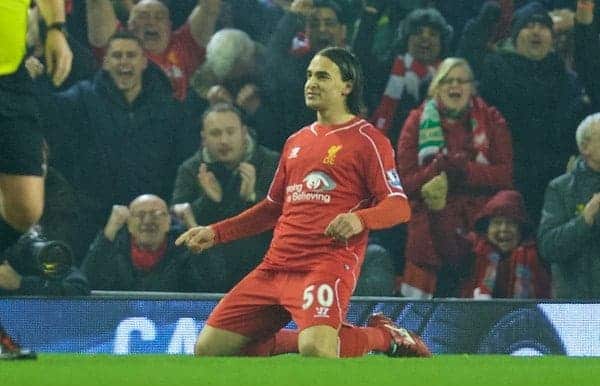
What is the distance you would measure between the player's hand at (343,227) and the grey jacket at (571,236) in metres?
2.64

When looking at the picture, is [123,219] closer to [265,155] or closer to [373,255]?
[265,155]

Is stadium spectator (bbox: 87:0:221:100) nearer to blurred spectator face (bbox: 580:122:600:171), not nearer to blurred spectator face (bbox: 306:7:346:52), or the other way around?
blurred spectator face (bbox: 306:7:346:52)

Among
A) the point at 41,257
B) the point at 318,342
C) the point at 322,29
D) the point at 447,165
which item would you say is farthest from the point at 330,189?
the point at 322,29

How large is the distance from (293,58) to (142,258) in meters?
1.66

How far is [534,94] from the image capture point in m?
9.04

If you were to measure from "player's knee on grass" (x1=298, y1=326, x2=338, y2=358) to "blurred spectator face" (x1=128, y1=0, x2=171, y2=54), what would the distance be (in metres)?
3.49

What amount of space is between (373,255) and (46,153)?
2.20 m

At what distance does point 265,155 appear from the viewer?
29.1ft

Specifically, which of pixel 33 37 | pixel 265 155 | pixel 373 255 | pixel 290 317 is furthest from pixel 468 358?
pixel 33 37

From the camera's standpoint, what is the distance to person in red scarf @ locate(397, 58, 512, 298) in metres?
8.67

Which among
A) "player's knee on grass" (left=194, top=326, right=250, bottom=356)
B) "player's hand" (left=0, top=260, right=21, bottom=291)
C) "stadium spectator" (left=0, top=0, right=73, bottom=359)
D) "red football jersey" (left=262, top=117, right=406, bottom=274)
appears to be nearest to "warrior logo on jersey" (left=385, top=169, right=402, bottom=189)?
"red football jersey" (left=262, top=117, right=406, bottom=274)

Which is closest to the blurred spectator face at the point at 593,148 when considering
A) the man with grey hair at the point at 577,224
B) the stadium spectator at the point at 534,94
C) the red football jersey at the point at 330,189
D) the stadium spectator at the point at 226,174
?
the man with grey hair at the point at 577,224

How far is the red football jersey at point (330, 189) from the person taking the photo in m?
6.55

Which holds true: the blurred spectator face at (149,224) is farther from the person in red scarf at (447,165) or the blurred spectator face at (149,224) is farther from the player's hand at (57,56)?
the player's hand at (57,56)
